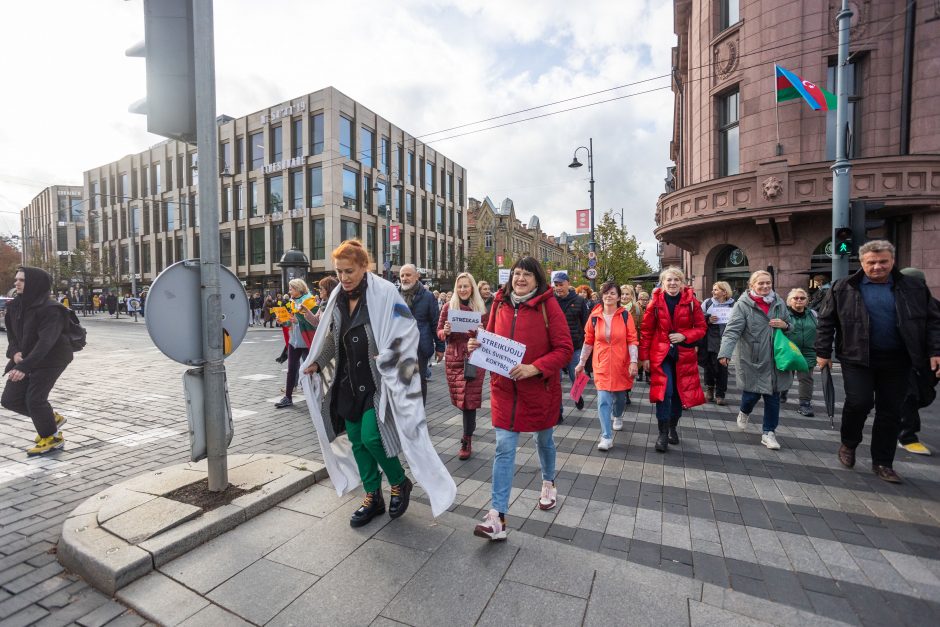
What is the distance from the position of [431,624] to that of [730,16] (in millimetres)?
18630

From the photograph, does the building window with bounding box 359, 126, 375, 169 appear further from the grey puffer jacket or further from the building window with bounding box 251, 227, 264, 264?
the grey puffer jacket

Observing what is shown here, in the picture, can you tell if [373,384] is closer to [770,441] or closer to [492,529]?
[492,529]

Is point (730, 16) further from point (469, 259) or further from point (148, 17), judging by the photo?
point (469, 259)

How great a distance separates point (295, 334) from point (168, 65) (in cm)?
364

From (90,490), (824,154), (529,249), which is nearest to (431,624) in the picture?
(90,490)

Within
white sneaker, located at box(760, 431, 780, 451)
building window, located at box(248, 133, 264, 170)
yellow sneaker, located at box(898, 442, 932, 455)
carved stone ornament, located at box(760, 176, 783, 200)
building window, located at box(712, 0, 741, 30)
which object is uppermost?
building window, located at box(248, 133, 264, 170)

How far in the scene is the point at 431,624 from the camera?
2.18 meters

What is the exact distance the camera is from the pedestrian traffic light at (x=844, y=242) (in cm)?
848

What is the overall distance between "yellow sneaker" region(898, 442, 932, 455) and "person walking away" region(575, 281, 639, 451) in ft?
9.23

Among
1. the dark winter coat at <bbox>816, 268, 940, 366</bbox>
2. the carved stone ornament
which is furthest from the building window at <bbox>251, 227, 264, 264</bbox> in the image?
the dark winter coat at <bbox>816, 268, 940, 366</bbox>

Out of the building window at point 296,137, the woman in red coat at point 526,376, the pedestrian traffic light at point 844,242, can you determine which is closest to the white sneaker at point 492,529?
the woman in red coat at point 526,376

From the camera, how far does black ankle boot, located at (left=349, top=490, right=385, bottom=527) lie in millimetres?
3110

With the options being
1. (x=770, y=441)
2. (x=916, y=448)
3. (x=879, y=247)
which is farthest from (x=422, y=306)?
(x=916, y=448)

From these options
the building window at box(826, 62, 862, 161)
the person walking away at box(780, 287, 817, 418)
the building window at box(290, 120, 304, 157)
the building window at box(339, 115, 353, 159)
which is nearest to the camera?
the person walking away at box(780, 287, 817, 418)
